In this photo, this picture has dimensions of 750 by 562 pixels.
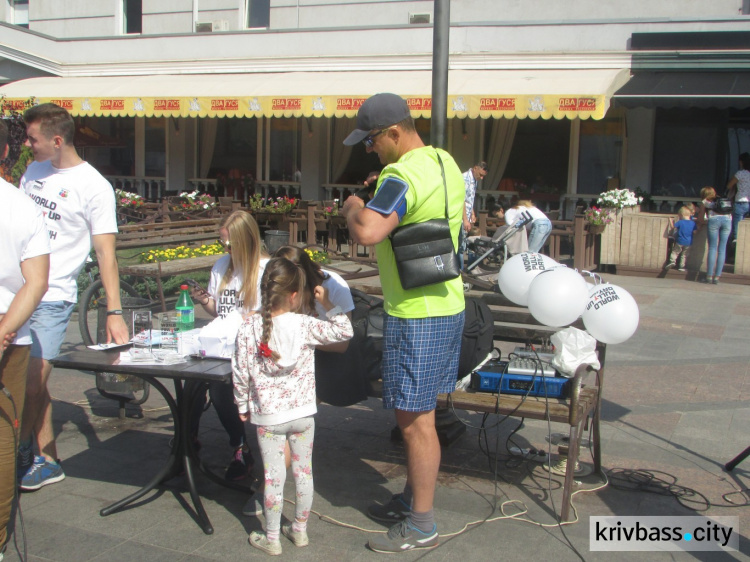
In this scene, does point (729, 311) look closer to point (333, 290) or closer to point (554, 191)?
point (554, 191)

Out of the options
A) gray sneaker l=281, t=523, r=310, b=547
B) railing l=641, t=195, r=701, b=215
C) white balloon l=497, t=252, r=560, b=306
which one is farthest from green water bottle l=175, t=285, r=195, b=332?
railing l=641, t=195, r=701, b=215

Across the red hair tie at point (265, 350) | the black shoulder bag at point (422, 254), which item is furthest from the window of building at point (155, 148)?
the black shoulder bag at point (422, 254)

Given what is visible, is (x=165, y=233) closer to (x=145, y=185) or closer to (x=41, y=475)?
(x=41, y=475)

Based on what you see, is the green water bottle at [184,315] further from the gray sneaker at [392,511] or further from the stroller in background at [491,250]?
the stroller in background at [491,250]

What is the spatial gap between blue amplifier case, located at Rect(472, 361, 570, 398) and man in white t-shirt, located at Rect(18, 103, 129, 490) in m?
1.95

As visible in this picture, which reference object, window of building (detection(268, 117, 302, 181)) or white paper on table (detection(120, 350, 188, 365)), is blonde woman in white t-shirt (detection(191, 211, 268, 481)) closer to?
white paper on table (detection(120, 350, 188, 365))

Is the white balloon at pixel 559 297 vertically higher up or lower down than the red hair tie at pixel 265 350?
higher up

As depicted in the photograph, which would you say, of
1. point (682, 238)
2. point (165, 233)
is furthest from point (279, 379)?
point (682, 238)

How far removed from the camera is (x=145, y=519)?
3.89 m

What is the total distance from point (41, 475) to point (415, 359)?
2228 mm

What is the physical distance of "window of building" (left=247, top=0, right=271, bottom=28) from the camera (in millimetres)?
17297

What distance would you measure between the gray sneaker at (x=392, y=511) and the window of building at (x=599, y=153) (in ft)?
38.6

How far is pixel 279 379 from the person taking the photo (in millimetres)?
3516

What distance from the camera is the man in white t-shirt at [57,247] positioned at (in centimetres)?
419
